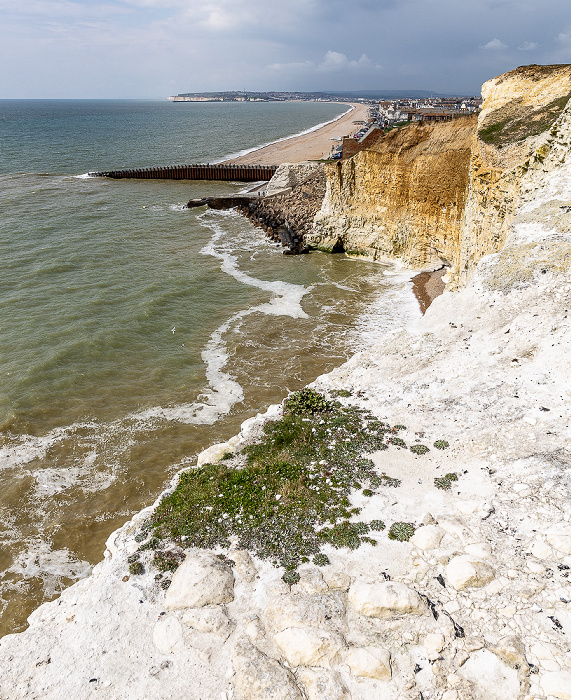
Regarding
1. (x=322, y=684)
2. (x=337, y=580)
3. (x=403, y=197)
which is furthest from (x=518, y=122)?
(x=322, y=684)

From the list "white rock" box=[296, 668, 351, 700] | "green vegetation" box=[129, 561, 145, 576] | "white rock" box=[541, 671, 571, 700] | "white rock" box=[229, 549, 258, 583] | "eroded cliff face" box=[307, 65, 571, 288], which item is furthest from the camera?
"eroded cliff face" box=[307, 65, 571, 288]

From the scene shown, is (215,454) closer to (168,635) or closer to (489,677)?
(168,635)

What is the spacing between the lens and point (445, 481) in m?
11.3

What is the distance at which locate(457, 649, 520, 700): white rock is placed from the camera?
6.98 meters

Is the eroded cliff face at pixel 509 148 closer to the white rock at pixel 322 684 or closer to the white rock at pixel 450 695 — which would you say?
the white rock at pixel 450 695

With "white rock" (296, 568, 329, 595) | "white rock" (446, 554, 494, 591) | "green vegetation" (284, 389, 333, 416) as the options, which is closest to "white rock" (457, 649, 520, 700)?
"white rock" (446, 554, 494, 591)

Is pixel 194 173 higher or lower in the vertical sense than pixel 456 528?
higher

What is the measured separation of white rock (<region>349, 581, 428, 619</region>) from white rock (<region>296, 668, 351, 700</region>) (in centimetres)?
122

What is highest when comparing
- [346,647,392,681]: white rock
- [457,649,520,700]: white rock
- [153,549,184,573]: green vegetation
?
[457,649,520,700]: white rock

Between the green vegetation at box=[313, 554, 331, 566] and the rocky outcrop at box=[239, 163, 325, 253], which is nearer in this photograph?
the green vegetation at box=[313, 554, 331, 566]

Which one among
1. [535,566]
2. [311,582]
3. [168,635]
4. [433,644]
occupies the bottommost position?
[168,635]

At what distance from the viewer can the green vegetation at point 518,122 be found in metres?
24.0

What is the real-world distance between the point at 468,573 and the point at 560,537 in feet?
6.42

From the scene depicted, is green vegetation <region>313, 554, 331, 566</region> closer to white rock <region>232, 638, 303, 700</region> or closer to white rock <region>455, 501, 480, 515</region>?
white rock <region>232, 638, 303, 700</region>
